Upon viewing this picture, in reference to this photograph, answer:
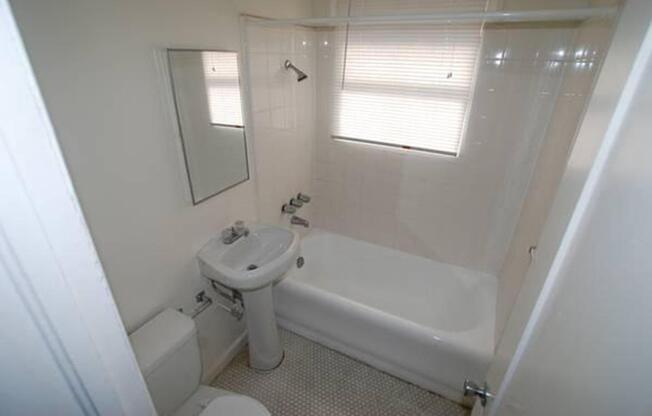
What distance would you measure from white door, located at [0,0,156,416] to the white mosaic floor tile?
141 cm

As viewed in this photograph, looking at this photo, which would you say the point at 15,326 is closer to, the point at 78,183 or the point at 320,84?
the point at 78,183

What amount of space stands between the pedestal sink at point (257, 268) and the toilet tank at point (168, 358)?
0.28m

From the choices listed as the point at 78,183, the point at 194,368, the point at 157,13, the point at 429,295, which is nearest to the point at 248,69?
the point at 157,13

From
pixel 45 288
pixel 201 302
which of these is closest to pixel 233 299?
pixel 201 302

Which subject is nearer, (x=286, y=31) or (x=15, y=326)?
(x=15, y=326)

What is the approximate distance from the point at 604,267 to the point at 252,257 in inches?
64.3

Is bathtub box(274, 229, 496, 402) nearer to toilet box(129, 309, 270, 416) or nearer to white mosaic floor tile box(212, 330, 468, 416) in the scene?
white mosaic floor tile box(212, 330, 468, 416)

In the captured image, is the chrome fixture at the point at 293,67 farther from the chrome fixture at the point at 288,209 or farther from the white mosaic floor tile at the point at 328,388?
the white mosaic floor tile at the point at 328,388

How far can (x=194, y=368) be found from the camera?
1.35 metres

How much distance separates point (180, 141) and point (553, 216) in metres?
1.38

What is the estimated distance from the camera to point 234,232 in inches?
67.4

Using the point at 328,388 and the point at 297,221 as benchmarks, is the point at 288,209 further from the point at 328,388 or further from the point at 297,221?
the point at 328,388

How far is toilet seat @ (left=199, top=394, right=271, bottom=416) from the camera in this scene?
1.24 metres

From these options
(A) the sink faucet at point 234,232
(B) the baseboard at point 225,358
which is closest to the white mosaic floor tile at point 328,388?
(B) the baseboard at point 225,358
